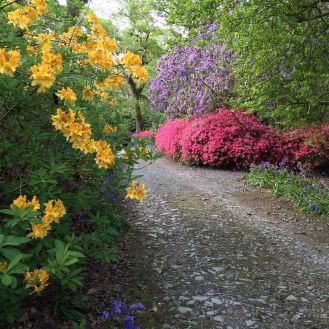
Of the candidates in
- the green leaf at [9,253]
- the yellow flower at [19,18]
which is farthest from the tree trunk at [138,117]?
the green leaf at [9,253]

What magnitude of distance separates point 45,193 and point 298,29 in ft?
16.4

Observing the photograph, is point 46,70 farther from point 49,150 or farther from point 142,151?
point 142,151

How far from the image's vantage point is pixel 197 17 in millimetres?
6211

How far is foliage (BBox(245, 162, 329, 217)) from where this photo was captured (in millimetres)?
6035

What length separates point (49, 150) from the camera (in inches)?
97.3

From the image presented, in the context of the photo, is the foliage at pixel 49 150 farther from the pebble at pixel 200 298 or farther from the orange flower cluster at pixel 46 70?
the pebble at pixel 200 298

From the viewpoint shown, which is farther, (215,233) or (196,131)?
(196,131)

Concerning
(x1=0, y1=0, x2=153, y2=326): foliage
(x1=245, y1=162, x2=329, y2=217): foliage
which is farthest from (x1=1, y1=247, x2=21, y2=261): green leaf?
(x1=245, y1=162, x2=329, y2=217): foliage

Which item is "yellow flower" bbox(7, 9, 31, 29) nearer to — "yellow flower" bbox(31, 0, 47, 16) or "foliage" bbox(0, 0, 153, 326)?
"foliage" bbox(0, 0, 153, 326)

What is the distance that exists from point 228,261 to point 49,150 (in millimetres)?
2390

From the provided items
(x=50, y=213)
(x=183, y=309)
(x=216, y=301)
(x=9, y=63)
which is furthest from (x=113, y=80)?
(x=216, y=301)

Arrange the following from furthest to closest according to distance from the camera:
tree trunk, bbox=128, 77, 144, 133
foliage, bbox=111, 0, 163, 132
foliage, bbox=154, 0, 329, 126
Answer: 1. tree trunk, bbox=128, 77, 144, 133
2. foliage, bbox=111, 0, 163, 132
3. foliage, bbox=154, 0, 329, 126

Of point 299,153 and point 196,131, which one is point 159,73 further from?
point 299,153

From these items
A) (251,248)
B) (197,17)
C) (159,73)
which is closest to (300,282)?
(251,248)
